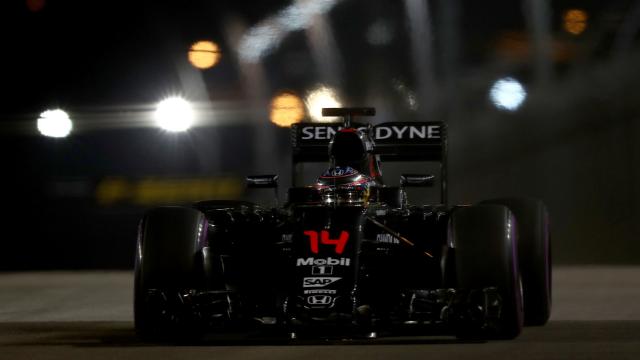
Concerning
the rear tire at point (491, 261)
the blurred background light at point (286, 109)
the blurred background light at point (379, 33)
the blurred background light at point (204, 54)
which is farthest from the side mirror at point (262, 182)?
the blurred background light at point (204, 54)

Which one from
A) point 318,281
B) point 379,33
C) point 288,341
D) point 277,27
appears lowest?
point 288,341

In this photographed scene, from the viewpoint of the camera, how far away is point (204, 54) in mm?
23844

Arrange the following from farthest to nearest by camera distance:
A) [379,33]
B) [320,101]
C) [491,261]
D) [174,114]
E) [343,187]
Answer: [174,114], [379,33], [320,101], [343,187], [491,261]

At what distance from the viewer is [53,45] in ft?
78.0

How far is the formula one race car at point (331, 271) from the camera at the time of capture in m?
9.72

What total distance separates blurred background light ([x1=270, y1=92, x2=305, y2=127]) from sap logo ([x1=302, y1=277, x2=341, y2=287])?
44.5ft

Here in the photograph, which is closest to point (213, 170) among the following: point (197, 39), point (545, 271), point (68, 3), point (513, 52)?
point (197, 39)

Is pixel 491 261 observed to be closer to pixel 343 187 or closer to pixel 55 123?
pixel 343 187

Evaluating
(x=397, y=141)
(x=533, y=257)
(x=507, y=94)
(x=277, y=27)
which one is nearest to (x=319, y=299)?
(x=533, y=257)

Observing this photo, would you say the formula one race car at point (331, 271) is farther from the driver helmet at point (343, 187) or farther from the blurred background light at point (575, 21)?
the blurred background light at point (575, 21)

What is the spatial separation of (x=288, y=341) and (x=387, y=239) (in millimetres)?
1036

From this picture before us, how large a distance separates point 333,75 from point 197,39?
2.49 m

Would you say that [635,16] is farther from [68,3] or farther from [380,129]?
[380,129]

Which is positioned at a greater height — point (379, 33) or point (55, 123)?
point (379, 33)
